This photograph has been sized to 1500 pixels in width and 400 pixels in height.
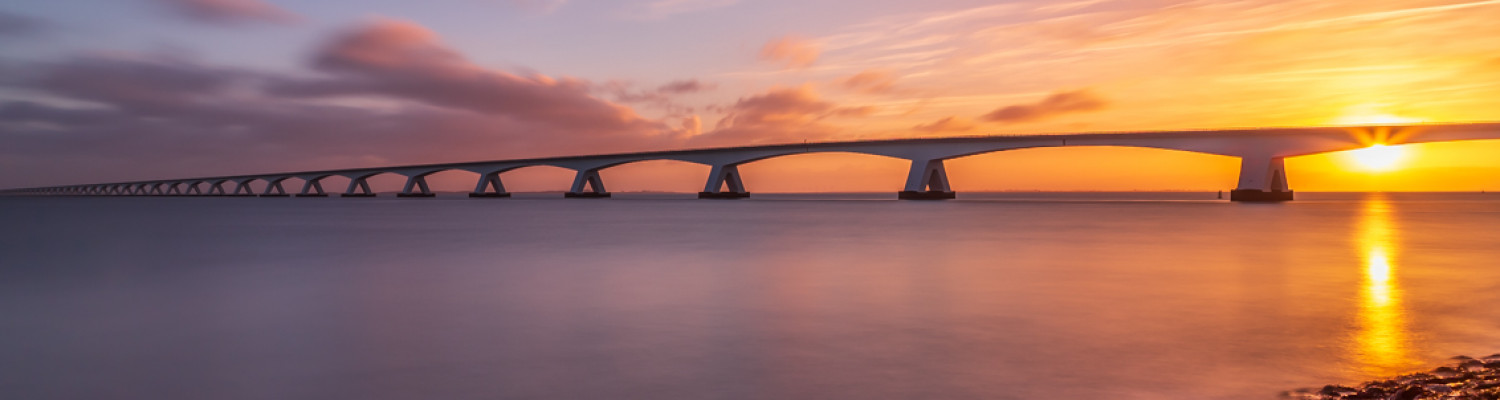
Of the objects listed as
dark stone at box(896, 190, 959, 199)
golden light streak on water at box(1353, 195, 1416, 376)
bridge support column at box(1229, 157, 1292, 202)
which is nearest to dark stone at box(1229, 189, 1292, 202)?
bridge support column at box(1229, 157, 1292, 202)

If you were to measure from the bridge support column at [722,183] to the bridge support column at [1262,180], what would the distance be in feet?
188

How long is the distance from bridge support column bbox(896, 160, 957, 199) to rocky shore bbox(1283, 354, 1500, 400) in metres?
80.5

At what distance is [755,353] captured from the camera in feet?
25.2

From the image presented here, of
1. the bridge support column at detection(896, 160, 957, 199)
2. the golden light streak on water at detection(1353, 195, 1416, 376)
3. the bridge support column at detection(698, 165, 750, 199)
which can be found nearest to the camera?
the golden light streak on water at detection(1353, 195, 1416, 376)

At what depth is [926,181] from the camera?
87.6 metres

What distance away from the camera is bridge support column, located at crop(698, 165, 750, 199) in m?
104

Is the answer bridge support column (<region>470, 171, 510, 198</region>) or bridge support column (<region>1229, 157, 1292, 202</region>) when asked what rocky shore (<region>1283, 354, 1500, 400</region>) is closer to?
bridge support column (<region>1229, 157, 1292, 202</region>)

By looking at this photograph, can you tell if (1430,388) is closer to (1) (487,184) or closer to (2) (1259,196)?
(2) (1259,196)

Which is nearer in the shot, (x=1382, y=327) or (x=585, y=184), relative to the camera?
(x=1382, y=327)

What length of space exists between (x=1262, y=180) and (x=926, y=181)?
1223 inches

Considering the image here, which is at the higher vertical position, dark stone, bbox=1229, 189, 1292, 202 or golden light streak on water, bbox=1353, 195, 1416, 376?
dark stone, bbox=1229, 189, 1292, 202

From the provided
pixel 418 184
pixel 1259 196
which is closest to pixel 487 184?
pixel 418 184

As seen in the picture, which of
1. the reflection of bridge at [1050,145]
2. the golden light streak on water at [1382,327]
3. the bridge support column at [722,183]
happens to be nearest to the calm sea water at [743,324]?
the golden light streak on water at [1382,327]

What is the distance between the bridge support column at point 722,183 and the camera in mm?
103812
